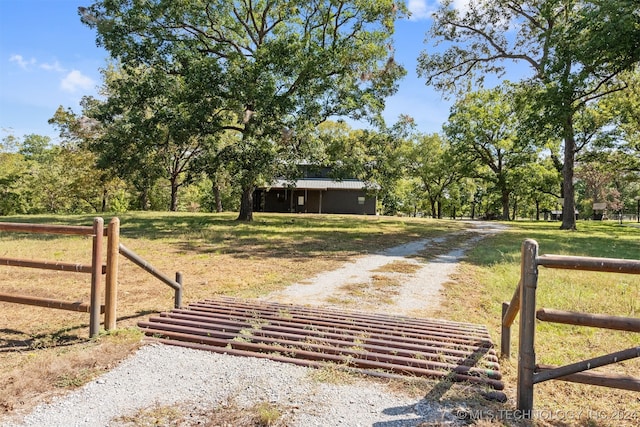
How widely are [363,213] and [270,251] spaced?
26560mm

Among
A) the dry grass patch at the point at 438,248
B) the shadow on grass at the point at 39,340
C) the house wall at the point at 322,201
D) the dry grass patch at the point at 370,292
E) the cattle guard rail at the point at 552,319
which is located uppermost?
the house wall at the point at 322,201

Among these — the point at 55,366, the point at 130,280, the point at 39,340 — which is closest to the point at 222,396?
the point at 55,366

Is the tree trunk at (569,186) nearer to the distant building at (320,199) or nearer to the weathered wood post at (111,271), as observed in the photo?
the distant building at (320,199)

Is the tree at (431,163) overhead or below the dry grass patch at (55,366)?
overhead

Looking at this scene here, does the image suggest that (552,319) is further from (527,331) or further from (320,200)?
(320,200)

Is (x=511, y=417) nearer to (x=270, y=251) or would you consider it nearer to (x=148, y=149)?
(x=270, y=251)

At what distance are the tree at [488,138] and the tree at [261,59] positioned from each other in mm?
19044

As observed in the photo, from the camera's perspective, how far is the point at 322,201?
1452 inches

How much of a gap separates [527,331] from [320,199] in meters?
33.7

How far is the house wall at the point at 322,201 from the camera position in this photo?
3669cm

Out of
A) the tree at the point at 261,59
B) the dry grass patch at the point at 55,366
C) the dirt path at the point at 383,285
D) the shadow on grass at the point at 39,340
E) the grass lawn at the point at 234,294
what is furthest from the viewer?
the tree at the point at 261,59

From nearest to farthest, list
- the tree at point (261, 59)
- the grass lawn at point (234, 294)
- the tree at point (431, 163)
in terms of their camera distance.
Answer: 1. the grass lawn at point (234, 294)
2. the tree at point (261, 59)
3. the tree at point (431, 163)

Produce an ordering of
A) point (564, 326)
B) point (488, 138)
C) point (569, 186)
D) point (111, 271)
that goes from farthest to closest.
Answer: point (488, 138) < point (569, 186) < point (564, 326) < point (111, 271)

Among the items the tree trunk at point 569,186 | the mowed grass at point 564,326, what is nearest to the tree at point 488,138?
the tree trunk at point 569,186
